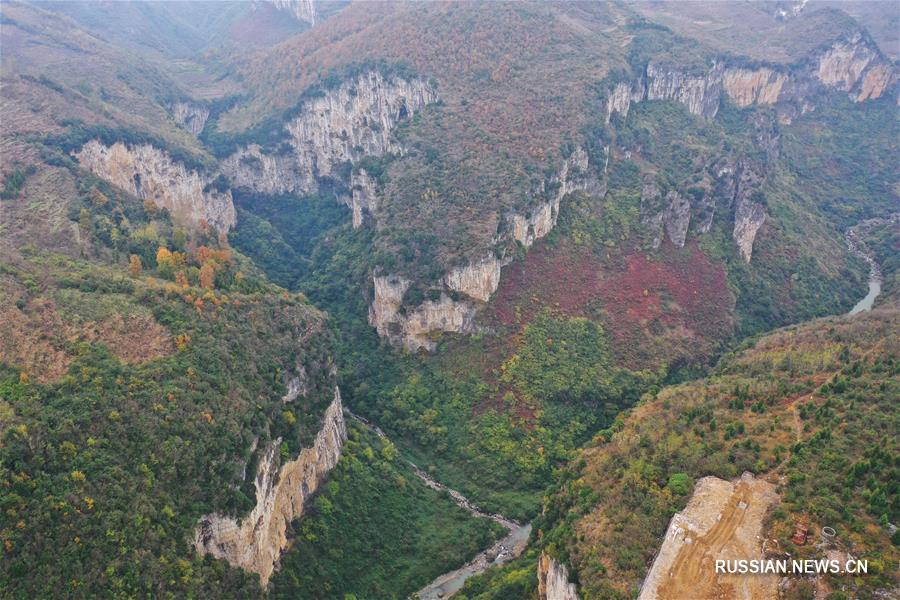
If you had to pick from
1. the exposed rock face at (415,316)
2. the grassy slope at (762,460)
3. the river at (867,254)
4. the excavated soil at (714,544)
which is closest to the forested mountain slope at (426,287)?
the grassy slope at (762,460)

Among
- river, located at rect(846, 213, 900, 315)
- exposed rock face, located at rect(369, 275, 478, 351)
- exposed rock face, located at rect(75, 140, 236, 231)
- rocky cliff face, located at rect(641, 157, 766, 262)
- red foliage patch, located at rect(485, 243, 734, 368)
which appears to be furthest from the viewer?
rocky cliff face, located at rect(641, 157, 766, 262)

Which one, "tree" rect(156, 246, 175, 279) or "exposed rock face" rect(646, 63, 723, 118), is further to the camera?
"exposed rock face" rect(646, 63, 723, 118)

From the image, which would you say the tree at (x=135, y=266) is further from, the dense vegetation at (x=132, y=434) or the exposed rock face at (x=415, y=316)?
the exposed rock face at (x=415, y=316)

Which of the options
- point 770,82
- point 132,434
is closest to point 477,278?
point 132,434

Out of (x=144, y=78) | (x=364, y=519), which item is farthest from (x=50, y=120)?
(x=364, y=519)

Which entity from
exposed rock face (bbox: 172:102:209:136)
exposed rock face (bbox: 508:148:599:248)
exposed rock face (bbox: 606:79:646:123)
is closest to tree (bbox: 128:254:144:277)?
exposed rock face (bbox: 508:148:599:248)

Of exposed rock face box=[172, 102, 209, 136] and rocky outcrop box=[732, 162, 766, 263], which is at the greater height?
rocky outcrop box=[732, 162, 766, 263]

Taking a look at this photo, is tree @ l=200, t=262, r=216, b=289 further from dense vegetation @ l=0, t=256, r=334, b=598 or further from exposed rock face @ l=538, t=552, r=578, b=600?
exposed rock face @ l=538, t=552, r=578, b=600

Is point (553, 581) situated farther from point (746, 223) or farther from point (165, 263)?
point (746, 223)
